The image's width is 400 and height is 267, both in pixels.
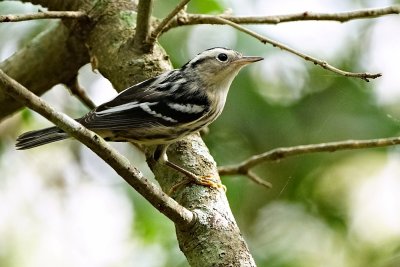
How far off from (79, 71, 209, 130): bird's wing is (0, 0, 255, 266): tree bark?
77 mm

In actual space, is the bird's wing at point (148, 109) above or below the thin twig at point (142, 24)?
below

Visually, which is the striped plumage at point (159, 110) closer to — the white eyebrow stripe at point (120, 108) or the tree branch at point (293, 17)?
the white eyebrow stripe at point (120, 108)

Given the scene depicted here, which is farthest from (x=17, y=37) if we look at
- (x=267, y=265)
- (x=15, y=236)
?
(x=267, y=265)

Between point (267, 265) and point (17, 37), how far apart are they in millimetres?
2560

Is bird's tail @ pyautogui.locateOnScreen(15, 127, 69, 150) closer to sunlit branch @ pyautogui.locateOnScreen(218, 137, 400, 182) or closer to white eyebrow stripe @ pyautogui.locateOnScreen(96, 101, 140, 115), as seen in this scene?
white eyebrow stripe @ pyautogui.locateOnScreen(96, 101, 140, 115)

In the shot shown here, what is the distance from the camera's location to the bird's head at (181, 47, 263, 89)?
3.83 metres

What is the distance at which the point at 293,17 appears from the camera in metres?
3.51

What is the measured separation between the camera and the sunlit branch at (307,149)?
3.25 metres

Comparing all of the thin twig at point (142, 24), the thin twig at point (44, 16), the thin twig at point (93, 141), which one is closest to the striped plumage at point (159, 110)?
the thin twig at point (142, 24)

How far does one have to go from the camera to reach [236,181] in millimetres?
4457

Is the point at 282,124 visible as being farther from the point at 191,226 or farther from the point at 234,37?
the point at 191,226

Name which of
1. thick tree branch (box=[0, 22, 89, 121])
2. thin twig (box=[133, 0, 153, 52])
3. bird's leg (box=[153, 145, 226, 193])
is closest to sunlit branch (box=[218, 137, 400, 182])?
bird's leg (box=[153, 145, 226, 193])

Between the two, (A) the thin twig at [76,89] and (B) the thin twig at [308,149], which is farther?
(A) the thin twig at [76,89]

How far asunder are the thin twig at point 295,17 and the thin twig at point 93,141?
125cm
